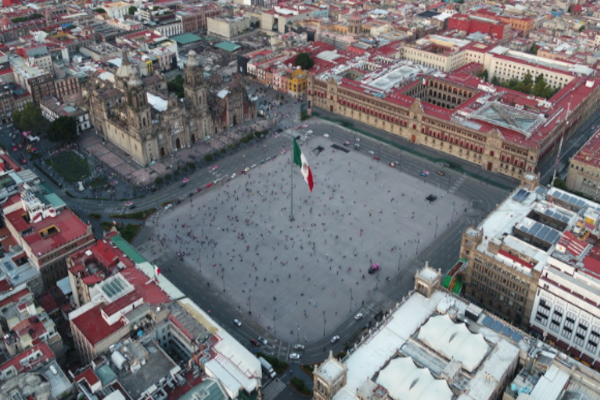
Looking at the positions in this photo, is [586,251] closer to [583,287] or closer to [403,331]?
[583,287]

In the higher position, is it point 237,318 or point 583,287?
point 583,287

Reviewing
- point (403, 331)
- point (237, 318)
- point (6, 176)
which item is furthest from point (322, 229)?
point (6, 176)

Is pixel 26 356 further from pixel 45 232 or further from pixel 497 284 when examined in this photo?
pixel 497 284

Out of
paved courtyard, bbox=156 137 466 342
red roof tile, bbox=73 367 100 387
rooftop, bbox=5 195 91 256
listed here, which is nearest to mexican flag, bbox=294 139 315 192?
paved courtyard, bbox=156 137 466 342

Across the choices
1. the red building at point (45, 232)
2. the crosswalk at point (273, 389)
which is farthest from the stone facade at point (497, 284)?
the red building at point (45, 232)

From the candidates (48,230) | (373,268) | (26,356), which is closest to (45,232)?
(48,230)

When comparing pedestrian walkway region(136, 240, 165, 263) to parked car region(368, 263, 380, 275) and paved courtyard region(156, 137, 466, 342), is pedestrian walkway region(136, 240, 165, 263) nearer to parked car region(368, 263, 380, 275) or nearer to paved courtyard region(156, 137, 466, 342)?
paved courtyard region(156, 137, 466, 342)
